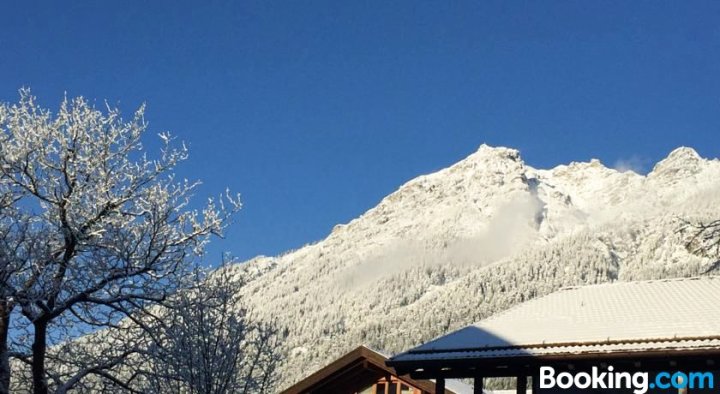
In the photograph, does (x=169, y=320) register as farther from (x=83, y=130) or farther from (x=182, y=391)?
(x=83, y=130)

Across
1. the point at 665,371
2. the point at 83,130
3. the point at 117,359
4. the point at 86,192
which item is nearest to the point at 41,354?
the point at 117,359

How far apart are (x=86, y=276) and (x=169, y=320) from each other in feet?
9.07

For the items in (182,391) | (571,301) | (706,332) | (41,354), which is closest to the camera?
(41,354)

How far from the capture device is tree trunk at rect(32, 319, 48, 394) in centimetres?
1470

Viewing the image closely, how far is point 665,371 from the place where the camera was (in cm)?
1683

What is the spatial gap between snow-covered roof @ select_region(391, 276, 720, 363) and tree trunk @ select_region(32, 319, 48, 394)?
6.86 meters

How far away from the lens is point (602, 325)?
17734 millimetres

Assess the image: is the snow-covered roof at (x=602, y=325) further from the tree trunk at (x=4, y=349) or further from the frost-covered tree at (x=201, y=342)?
the tree trunk at (x=4, y=349)

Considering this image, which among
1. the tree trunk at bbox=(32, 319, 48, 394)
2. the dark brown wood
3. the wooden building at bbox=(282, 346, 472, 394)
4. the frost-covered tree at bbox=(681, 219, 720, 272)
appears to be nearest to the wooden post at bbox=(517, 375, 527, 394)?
the dark brown wood

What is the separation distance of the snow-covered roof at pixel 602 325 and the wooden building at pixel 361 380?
3.88 metres

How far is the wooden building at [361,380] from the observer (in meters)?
23.4

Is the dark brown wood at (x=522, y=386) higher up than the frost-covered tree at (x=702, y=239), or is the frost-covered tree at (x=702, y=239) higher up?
the frost-covered tree at (x=702, y=239)

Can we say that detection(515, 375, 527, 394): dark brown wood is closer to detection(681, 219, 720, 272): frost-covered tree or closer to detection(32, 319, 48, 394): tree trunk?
detection(681, 219, 720, 272): frost-covered tree

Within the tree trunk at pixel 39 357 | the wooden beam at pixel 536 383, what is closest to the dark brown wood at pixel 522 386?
the wooden beam at pixel 536 383
